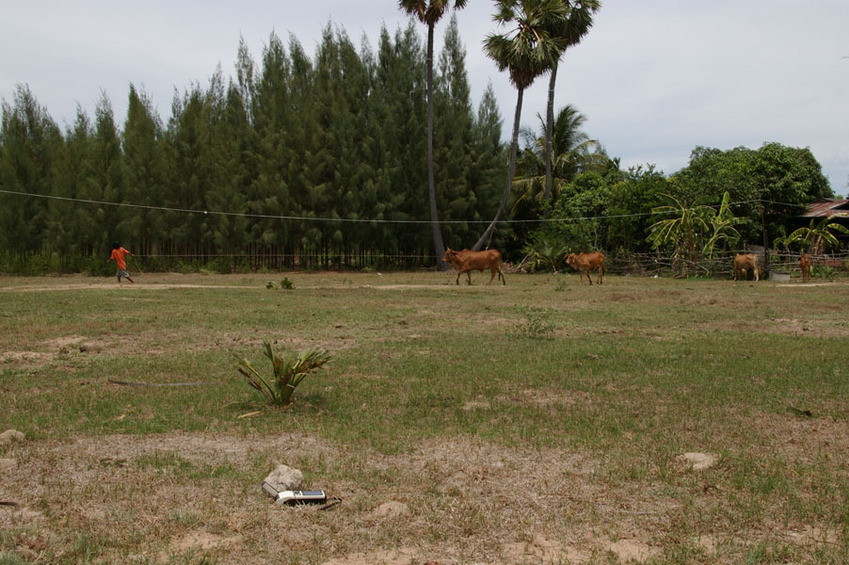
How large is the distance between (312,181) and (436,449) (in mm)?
26231

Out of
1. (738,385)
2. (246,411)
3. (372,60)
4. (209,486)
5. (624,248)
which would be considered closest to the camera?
(209,486)

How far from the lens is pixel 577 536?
293cm

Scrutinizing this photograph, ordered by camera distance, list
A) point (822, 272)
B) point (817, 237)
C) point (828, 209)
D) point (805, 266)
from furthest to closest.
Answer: point (828, 209), point (817, 237), point (822, 272), point (805, 266)

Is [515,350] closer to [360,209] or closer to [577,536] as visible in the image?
[577,536]

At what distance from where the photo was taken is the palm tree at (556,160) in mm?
35000

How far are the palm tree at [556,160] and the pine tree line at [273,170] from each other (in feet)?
8.69

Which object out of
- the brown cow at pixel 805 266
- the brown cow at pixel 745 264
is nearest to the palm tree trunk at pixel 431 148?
the brown cow at pixel 745 264

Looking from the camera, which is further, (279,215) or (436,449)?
(279,215)

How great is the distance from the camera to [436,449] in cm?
409

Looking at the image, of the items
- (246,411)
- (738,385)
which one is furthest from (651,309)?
(246,411)

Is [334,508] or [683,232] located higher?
[683,232]

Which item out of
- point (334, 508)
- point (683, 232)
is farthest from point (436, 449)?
point (683, 232)

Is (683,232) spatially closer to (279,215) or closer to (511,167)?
(511,167)

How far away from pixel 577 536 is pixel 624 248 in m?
27.1
